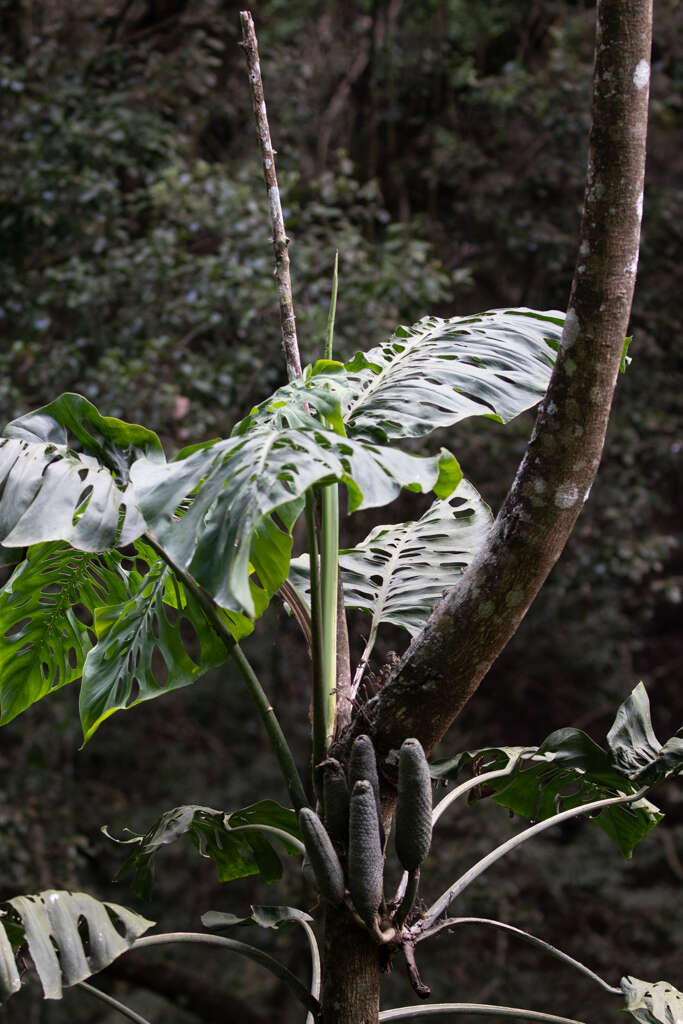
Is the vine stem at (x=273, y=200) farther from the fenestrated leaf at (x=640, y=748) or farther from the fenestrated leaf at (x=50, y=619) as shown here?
the fenestrated leaf at (x=640, y=748)

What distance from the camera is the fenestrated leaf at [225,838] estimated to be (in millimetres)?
952

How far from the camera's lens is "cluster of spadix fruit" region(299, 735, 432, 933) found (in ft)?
2.53

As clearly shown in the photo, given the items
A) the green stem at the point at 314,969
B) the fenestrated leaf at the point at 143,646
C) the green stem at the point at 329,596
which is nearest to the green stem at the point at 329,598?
the green stem at the point at 329,596

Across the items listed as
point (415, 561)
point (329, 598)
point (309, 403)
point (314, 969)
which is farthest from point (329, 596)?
point (314, 969)

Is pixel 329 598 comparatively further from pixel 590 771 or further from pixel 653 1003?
pixel 653 1003

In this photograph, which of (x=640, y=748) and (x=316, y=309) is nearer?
(x=640, y=748)

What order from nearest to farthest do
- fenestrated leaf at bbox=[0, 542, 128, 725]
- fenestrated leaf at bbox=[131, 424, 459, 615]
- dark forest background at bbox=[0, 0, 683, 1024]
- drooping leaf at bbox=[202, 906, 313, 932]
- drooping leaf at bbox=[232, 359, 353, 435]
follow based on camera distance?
fenestrated leaf at bbox=[131, 424, 459, 615]
drooping leaf at bbox=[232, 359, 353, 435]
drooping leaf at bbox=[202, 906, 313, 932]
fenestrated leaf at bbox=[0, 542, 128, 725]
dark forest background at bbox=[0, 0, 683, 1024]

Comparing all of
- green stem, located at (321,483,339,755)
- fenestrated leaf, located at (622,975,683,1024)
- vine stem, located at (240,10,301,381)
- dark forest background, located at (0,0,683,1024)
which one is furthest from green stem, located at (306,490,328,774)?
dark forest background, located at (0,0,683,1024)

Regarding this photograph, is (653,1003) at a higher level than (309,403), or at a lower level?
lower

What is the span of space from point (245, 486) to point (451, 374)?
305mm

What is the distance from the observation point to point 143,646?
3.31 ft

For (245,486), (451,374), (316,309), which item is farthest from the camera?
Result: (316,309)

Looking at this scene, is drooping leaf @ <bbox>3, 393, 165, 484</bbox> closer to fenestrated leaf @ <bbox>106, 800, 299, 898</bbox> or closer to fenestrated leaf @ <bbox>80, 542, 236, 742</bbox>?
fenestrated leaf @ <bbox>80, 542, 236, 742</bbox>

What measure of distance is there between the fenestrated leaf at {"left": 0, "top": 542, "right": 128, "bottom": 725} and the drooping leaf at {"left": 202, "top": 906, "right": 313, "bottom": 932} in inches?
12.1
